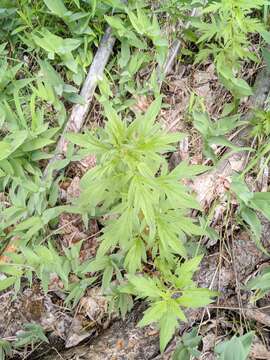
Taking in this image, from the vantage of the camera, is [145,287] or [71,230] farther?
[71,230]

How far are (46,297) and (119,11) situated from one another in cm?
176

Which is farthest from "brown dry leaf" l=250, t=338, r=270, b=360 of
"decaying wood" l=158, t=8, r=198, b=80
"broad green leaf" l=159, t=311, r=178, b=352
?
"decaying wood" l=158, t=8, r=198, b=80

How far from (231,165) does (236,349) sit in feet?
3.52

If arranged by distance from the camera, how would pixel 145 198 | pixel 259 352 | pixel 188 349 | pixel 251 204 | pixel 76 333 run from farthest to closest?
pixel 76 333 → pixel 251 204 → pixel 259 352 → pixel 188 349 → pixel 145 198

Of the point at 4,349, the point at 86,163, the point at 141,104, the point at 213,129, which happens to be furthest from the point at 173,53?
the point at 4,349

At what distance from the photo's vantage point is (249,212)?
2498 mm

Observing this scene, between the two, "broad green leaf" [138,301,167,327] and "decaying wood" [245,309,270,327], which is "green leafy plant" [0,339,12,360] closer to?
"broad green leaf" [138,301,167,327]

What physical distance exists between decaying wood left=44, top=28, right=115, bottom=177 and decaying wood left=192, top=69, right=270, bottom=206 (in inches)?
31.7

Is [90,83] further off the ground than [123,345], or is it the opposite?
[90,83]

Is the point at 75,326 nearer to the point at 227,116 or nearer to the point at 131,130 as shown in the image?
the point at 131,130

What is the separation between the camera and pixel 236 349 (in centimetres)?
206

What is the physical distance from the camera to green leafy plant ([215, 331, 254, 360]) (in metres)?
2.05

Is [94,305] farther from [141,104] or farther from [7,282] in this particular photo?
[141,104]

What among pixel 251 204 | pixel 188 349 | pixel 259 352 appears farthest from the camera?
pixel 251 204
